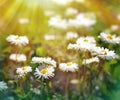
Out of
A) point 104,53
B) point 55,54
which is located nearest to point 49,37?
point 55,54

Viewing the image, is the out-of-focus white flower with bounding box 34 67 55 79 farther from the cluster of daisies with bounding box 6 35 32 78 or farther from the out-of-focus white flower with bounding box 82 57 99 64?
the out-of-focus white flower with bounding box 82 57 99 64

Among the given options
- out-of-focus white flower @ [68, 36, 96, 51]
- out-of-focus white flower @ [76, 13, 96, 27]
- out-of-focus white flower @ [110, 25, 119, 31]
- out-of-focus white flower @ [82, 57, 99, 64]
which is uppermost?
out-of-focus white flower @ [76, 13, 96, 27]

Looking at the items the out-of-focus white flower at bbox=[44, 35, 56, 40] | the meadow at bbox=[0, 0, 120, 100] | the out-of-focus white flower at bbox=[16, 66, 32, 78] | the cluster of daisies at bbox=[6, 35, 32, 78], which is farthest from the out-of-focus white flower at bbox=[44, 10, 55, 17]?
the out-of-focus white flower at bbox=[16, 66, 32, 78]

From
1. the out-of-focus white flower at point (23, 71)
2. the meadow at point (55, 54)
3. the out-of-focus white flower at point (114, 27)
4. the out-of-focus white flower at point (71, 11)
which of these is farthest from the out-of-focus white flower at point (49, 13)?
the out-of-focus white flower at point (23, 71)

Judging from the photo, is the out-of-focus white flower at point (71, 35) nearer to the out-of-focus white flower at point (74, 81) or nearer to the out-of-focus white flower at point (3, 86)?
the out-of-focus white flower at point (74, 81)

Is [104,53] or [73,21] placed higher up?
[73,21]

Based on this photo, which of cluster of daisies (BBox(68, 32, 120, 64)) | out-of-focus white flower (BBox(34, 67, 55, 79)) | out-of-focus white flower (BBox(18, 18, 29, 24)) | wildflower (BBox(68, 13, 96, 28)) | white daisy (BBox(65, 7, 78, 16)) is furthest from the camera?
white daisy (BBox(65, 7, 78, 16))

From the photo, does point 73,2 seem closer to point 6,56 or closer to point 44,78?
point 6,56

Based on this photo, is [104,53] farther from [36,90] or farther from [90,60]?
[36,90]
